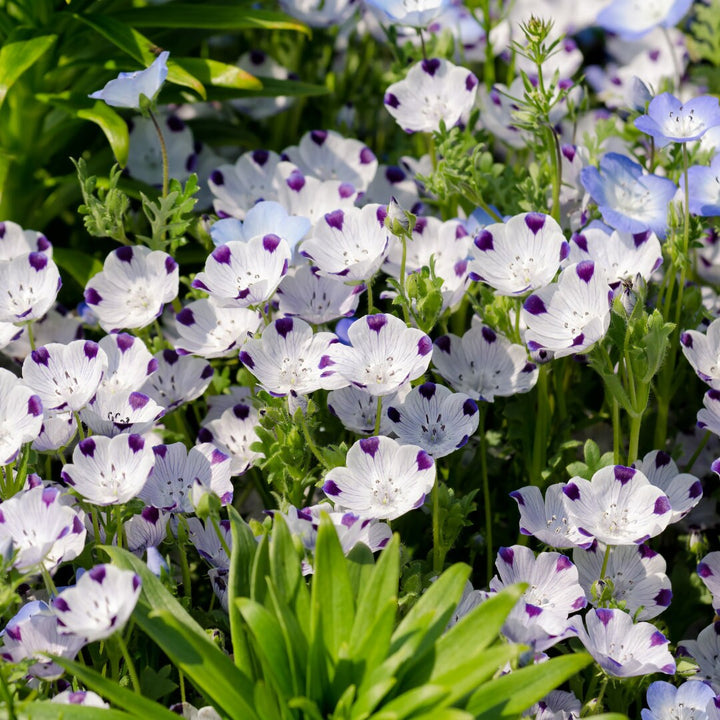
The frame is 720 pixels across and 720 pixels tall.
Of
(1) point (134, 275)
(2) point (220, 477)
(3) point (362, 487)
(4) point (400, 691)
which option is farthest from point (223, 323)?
(4) point (400, 691)

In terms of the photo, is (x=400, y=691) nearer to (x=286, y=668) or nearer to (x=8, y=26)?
(x=286, y=668)

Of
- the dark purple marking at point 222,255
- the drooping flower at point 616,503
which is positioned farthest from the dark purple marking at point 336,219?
the drooping flower at point 616,503

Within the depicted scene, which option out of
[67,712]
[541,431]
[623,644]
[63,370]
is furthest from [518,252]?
[67,712]

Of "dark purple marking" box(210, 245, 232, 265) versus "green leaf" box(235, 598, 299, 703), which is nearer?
"green leaf" box(235, 598, 299, 703)

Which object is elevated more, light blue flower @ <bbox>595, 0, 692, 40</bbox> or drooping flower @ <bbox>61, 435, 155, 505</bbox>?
light blue flower @ <bbox>595, 0, 692, 40</bbox>

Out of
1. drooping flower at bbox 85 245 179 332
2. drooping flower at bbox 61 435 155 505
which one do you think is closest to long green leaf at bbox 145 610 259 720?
drooping flower at bbox 61 435 155 505

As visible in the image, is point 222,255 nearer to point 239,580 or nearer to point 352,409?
point 352,409

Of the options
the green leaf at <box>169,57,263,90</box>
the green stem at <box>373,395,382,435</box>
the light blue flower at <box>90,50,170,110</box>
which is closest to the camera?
the green stem at <box>373,395,382,435</box>

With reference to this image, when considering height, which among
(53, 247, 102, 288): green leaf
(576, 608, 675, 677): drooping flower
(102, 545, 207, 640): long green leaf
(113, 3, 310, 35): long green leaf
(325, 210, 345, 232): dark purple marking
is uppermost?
(113, 3, 310, 35): long green leaf

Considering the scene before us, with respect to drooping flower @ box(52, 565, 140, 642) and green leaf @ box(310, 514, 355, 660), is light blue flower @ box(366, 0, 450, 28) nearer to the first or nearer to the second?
green leaf @ box(310, 514, 355, 660)
